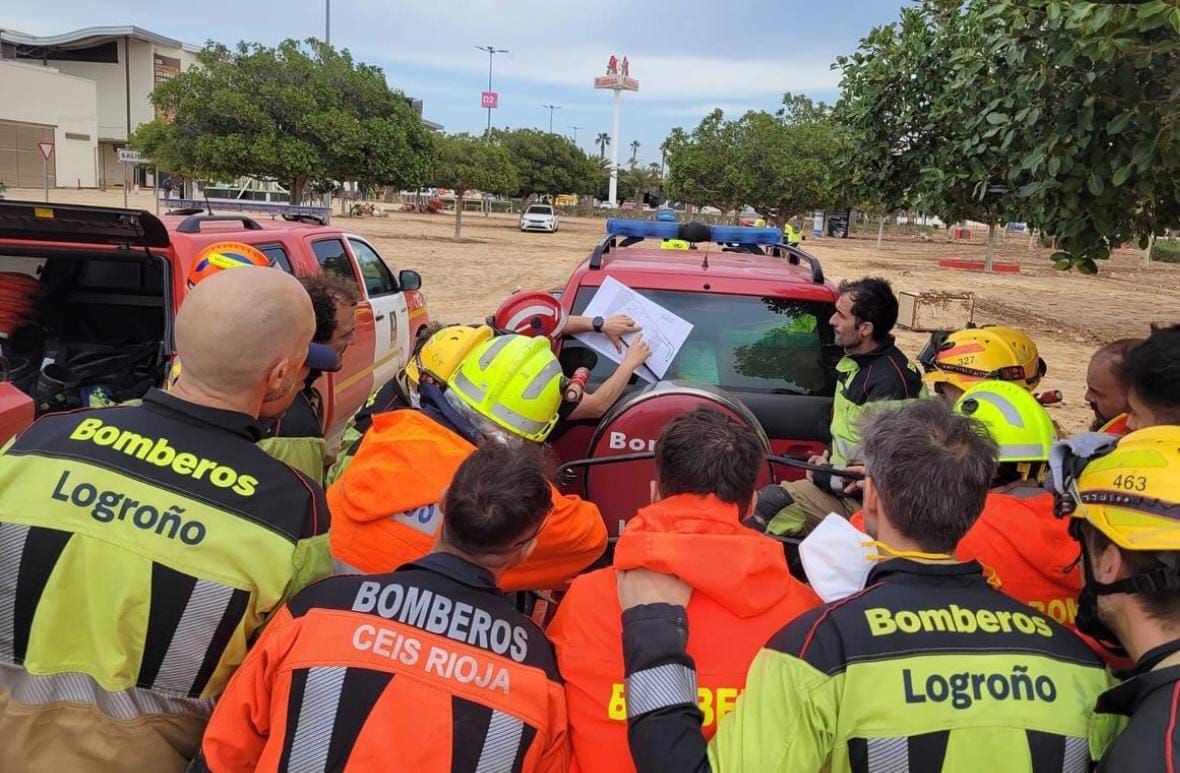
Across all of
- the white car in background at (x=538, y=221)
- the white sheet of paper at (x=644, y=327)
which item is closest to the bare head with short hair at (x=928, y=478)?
the white sheet of paper at (x=644, y=327)

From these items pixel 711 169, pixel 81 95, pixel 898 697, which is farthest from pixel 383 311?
pixel 81 95

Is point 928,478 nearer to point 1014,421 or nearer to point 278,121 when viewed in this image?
point 1014,421

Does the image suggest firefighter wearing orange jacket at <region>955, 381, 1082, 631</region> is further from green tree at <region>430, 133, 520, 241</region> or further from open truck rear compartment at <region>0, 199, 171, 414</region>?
green tree at <region>430, 133, 520, 241</region>

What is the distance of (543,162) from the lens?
53156 millimetres

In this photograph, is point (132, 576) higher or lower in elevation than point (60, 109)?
lower

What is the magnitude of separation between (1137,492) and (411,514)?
183cm

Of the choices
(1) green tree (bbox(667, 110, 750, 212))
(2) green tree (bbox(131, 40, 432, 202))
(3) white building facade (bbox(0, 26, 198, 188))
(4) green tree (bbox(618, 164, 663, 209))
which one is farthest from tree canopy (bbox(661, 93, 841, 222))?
(4) green tree (bbox(618, 164, 663, 209))

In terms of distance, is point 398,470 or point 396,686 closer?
point 396,686

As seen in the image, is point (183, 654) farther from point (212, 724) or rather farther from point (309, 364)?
point (309, 364)

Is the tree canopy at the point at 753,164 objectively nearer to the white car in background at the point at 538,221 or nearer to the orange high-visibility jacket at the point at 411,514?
the white car in background at the point at 538,221

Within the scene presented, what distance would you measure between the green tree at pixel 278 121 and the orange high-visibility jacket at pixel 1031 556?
23.9 m

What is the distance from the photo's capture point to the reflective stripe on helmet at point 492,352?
111 inches

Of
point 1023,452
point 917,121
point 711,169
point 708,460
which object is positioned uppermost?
point 711,169

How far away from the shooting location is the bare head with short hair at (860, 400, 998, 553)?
176 cm
